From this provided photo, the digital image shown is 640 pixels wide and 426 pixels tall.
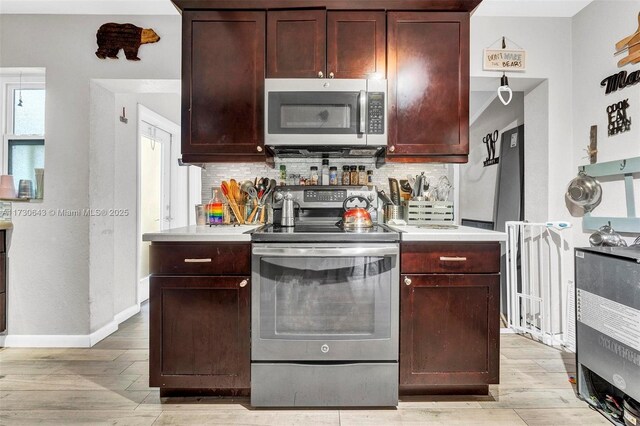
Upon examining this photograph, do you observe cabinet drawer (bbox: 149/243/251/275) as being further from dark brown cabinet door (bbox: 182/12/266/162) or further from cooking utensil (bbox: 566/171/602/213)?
cooking utensil (bbox: 566/171/602/213)

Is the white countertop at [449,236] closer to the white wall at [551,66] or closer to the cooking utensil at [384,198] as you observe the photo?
the cooking utensil at [384,198]

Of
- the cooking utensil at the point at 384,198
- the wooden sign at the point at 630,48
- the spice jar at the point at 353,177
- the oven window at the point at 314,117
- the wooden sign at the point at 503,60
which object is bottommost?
the cooking utensil at the point at 384,198

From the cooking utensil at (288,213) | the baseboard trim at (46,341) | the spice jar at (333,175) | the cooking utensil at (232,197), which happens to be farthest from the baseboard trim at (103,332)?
the spice jar at (333,175)

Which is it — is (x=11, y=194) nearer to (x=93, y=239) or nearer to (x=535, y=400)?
(x=93, y=239)

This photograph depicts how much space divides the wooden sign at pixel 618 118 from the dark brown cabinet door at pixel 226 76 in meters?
2.15

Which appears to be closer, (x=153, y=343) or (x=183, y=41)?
(x=153, y=343)

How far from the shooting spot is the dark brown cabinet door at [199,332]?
1.87 meters

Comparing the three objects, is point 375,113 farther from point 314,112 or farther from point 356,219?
point 356,219

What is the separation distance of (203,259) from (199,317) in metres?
0.30

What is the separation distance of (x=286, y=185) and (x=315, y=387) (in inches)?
49.0

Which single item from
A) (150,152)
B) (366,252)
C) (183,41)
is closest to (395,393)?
(366,252)

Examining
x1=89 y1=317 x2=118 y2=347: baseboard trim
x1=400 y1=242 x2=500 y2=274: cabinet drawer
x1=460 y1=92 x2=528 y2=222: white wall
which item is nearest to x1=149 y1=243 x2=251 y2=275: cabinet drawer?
x1=400 y1=242 x2=500 y2=274: cabinet drawer

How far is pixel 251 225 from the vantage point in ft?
7.72

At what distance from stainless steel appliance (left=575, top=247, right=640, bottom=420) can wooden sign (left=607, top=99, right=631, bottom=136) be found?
2.71 feet
